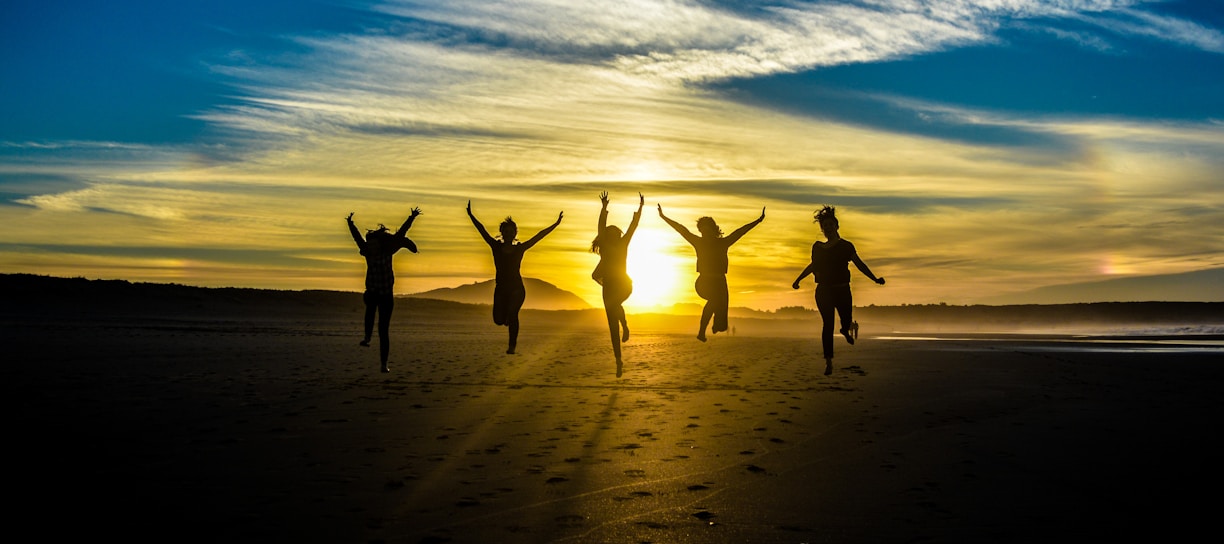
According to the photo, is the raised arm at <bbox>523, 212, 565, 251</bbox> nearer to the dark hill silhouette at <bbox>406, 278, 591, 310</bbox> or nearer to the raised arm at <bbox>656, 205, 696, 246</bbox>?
the raised arm at <bbox>656, 205, 696, 246</bbox>

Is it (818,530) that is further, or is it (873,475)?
(873,475)

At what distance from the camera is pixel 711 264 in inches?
620

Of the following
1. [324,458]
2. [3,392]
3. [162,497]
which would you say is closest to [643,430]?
[324,458]

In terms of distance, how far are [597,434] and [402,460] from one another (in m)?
2.02

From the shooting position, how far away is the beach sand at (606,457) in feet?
16.1

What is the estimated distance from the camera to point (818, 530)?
4.80 meters

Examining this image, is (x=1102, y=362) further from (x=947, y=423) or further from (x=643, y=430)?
(x=643, y=430)

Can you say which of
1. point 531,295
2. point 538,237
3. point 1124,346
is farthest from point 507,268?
point 531,295

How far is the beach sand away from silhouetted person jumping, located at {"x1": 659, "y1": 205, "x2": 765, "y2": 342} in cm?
189

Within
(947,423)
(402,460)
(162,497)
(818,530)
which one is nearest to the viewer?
(818,530)

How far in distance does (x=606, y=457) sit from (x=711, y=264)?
9.01 meters

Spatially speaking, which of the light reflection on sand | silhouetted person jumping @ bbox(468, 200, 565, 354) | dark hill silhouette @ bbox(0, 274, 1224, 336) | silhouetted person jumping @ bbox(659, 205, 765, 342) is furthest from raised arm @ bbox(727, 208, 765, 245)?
dark hill silhouette @ bbox(0, 274, 1224, 336)

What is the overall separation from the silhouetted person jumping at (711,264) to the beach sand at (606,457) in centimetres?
189

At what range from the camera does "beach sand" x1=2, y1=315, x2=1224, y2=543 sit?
16.1 feet
